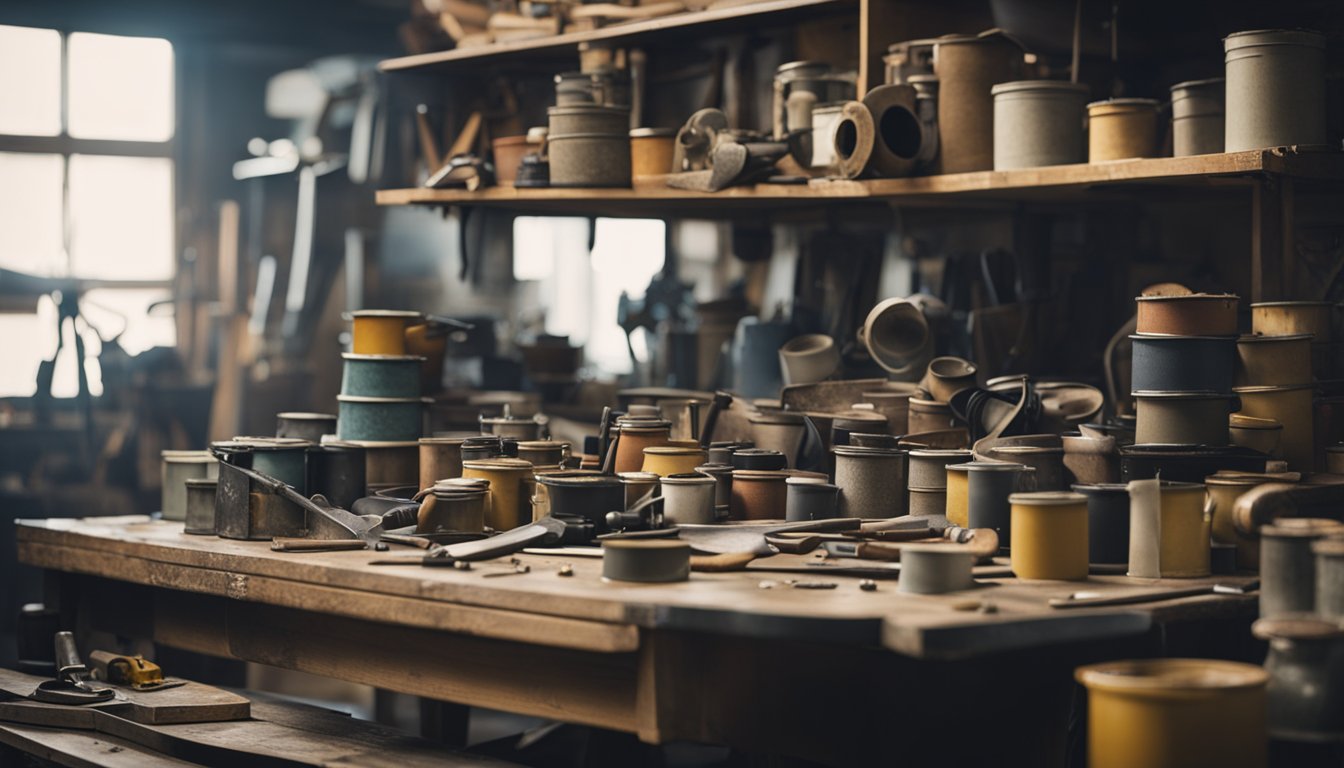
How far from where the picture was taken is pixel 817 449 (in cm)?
442

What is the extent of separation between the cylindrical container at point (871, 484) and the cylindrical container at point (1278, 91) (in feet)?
3.67

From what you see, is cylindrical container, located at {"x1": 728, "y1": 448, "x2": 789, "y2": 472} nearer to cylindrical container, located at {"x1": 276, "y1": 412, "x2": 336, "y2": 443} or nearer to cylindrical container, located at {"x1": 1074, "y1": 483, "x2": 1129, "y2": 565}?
cylindrical container, located at {"x1": 1074, "y1": 483, "x2": 1129, "y2": 565}

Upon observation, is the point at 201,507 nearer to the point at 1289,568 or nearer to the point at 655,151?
the point at 655,151

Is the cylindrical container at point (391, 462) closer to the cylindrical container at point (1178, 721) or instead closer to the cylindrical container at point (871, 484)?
the cylindrical container at point (871, 484)

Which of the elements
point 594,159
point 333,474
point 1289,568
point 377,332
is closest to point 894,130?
point 594,159

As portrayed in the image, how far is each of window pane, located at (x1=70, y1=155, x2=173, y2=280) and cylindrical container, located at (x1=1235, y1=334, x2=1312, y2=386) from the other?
674 cm

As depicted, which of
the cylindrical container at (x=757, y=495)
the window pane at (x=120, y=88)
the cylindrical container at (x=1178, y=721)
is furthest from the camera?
the window pane at (x=120, y=88)

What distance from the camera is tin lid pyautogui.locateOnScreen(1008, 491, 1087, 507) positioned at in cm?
323

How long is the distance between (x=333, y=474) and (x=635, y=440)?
78cm

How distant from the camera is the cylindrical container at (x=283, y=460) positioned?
4125mm

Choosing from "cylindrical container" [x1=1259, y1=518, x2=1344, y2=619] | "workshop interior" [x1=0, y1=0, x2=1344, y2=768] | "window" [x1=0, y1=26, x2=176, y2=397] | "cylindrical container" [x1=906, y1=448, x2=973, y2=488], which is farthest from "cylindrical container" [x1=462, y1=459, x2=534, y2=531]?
"window" [x1=0, y1=26, x2=176, y2=397]

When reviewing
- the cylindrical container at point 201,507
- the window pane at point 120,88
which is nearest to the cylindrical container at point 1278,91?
the cylindrical container at point 201,507

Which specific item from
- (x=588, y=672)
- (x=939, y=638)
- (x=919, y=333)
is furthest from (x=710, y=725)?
(x=919, y=333)

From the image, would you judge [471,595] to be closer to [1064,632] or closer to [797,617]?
[797,617]
